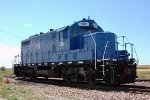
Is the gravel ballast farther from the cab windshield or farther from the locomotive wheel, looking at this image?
the cab windshield

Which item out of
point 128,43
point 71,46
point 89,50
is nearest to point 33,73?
point 71,46

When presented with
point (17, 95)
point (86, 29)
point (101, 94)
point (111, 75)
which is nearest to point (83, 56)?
point (86, 29)

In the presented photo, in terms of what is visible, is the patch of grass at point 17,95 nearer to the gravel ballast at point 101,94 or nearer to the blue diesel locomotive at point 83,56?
the gravel ballast at point 101,94

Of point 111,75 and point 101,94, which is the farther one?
point 111,75

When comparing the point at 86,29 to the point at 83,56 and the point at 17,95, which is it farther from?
the point at 17,95

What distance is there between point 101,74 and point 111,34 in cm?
284

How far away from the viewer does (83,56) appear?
765 inches

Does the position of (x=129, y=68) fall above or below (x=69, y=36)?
below

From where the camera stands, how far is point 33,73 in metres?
27.9

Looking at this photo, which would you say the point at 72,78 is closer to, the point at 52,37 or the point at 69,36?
the point at 69,36

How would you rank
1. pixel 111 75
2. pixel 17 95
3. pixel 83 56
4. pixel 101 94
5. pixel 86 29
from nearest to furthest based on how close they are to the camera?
pixel 17 95, pixel 101 94, pixel 111 75, pixel 83 56, pixel 86 29

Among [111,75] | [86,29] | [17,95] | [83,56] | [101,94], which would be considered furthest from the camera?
[86,29]

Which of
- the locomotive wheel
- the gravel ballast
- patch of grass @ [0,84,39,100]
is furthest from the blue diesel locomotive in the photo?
patch of grass @ [0,84,39,100]

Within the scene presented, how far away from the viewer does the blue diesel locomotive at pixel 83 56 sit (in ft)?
57.6
